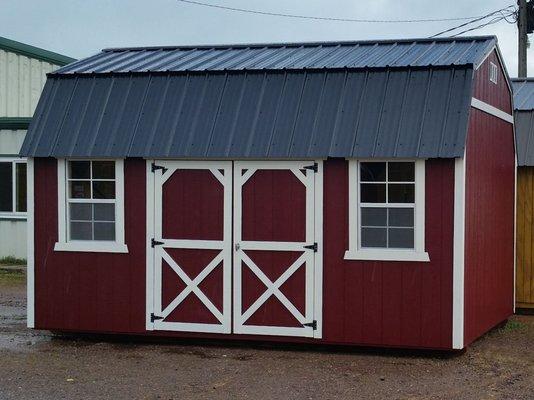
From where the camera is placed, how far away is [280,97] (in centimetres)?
1134

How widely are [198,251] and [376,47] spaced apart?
3.67 meters

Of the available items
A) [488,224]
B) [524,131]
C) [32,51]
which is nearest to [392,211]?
[488,224]

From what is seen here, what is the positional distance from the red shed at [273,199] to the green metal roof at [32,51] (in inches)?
404

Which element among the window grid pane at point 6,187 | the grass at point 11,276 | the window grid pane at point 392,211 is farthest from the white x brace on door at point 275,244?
the window grid pane at point 6,187

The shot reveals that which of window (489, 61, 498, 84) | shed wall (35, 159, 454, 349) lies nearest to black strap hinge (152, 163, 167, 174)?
shed wall (35, 159, 454, 349)

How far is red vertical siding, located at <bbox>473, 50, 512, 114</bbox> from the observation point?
1140cm

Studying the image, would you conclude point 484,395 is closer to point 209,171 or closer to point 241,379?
point 241,379

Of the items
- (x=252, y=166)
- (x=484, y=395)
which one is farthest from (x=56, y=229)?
(x=484, y=395)

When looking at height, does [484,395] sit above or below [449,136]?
below

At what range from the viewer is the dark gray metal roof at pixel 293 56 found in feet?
38.0

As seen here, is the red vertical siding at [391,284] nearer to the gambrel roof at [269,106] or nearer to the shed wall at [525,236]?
the gambrel roof at [269,106]

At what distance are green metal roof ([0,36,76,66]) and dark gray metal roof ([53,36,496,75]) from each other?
866 centimetres

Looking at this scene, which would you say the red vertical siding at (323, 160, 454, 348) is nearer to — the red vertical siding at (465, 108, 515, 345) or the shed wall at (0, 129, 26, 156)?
the red vertical siding at (465, 108, 515, 345)

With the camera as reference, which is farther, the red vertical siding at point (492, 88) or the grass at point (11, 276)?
the grass at point (11, 276)
